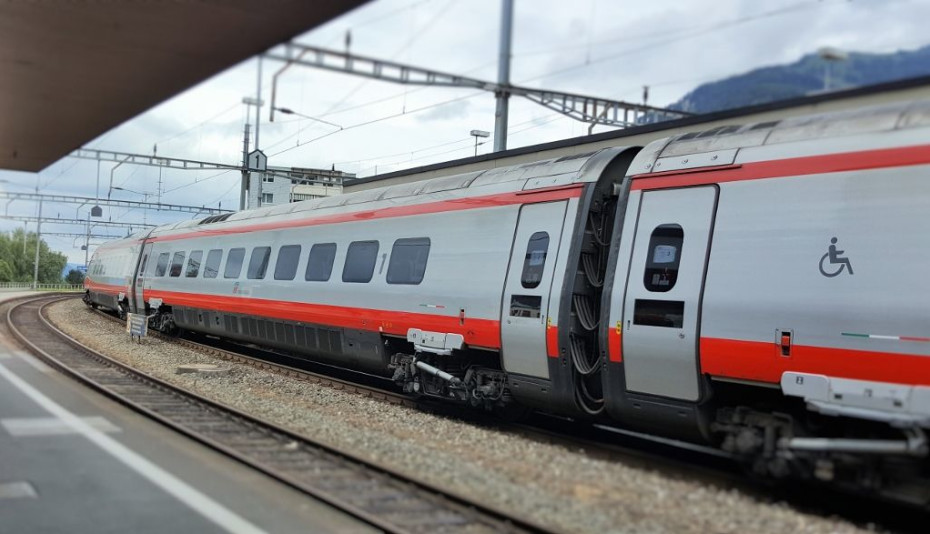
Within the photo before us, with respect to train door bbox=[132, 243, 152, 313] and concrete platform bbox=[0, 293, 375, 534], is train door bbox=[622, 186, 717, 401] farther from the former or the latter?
train door bbox=[132, 243, 152, 313]

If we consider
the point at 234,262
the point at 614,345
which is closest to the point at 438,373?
the point at 614,345

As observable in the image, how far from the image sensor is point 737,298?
6.78m

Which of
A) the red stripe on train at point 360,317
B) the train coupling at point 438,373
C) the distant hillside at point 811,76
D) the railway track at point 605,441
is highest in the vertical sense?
the distant hillside at point 811,76

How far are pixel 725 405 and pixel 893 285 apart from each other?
202cm

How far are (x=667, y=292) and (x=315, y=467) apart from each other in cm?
404

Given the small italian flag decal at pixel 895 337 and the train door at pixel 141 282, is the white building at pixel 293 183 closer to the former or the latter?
the train door at pixel 141 282

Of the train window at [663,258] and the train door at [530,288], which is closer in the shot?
the train window at [663,258]

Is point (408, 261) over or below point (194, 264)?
over

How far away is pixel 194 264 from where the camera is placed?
64.6 ft

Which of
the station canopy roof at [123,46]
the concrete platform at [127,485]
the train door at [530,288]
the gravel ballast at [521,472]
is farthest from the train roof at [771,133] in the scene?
the concrete platform at [127,485]

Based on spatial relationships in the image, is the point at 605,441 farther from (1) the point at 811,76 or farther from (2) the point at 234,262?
(2) the point at 234,262

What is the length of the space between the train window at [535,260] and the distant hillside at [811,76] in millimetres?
3885

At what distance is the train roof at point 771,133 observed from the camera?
20.2 feet

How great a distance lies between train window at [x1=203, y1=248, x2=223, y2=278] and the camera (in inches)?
708
